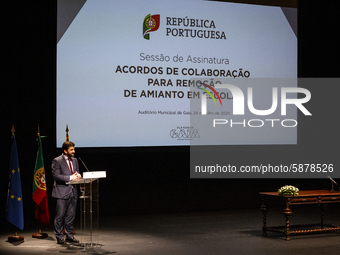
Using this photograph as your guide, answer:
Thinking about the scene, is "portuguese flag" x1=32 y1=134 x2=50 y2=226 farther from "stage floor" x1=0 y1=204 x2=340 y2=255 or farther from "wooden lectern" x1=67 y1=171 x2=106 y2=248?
"wooden lectern" x1=67 y1=171 x2=106 y2=248

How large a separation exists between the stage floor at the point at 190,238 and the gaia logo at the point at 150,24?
3.21 m

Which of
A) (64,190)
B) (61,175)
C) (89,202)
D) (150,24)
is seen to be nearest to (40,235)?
(64,190)

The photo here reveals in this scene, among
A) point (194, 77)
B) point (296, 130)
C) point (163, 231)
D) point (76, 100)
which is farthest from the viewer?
point (296, 130)

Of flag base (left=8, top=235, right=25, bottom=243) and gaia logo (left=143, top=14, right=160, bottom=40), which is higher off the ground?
gaia logo (left=143, top=14, right=160, bottom=40)

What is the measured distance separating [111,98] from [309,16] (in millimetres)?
4456

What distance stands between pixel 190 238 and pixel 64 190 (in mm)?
1836

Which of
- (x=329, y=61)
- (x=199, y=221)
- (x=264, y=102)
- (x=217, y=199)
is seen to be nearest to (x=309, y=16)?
(x=329, y=61)

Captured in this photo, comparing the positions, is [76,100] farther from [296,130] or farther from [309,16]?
[309,16]

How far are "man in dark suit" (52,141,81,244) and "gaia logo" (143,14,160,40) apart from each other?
3205mm

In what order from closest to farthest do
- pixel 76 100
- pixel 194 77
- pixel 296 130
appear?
pixel 76 100 < pixel 194 77 < pixel 296 130

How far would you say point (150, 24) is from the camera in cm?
862

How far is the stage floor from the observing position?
5.86 metres

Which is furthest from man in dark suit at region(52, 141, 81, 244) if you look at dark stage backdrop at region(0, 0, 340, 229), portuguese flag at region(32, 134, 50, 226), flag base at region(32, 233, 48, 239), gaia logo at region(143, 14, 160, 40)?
gaia logo at region(143, 14, 160, 40)

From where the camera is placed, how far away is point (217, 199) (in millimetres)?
9469
